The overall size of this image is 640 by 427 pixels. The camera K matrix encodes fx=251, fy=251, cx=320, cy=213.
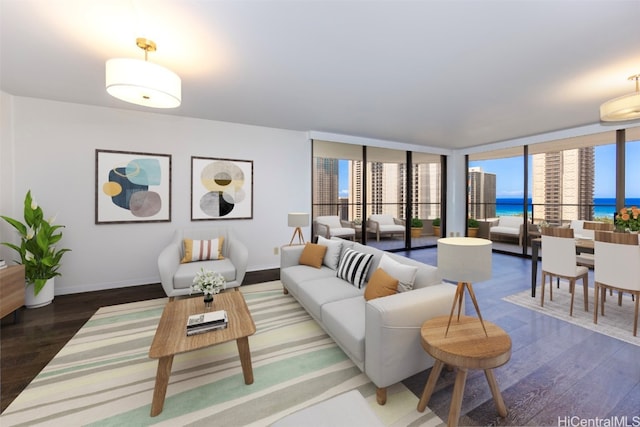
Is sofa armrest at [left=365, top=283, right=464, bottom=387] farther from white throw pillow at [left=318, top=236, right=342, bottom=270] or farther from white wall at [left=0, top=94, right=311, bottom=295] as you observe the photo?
white wall at [left=0, top=94, right=311, bottom=295]

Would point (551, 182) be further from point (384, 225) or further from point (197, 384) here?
point (197, 384)

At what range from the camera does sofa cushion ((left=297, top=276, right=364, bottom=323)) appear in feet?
7.58

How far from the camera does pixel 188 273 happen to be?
9.96 ft

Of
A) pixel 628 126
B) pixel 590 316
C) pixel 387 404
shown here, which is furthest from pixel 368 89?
pixel 628 126

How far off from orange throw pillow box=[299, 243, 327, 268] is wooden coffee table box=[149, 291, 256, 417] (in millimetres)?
1107

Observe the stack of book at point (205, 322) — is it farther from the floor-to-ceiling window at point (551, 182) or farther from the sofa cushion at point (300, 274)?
the floor-to-ceiling window at point (551, 182)

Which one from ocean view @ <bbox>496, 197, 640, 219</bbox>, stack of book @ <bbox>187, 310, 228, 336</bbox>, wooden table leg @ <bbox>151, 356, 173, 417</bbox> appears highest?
ocean view @ <bbox>496, 197, 640, 219</bbox>

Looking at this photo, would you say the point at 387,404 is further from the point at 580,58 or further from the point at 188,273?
the point at 580,58

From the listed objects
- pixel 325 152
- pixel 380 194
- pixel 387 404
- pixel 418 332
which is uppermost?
pixel 325 152

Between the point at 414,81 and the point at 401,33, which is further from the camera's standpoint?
the point at 414,81

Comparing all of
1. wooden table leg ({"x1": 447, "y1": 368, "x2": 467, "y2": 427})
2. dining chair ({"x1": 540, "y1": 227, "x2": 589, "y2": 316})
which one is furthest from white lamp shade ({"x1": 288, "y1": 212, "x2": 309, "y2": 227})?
dining chair ({"x1": 540, "y1": 227, "x2": 589, "y2": 316})

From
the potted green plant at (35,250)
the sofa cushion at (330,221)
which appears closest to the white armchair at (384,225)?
the sofa cushion at (330,221)

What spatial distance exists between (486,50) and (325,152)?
141 inches

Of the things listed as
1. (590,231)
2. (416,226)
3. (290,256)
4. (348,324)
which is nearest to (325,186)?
(290,256)
